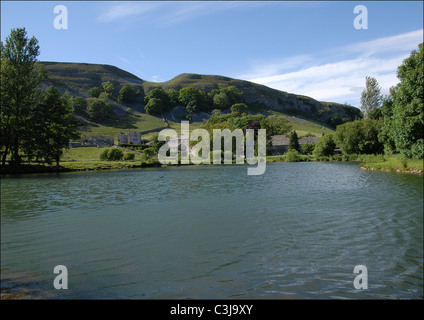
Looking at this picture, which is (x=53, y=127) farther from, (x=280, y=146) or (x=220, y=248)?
(x=280, y=146)

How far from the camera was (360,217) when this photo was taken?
50.2 feet

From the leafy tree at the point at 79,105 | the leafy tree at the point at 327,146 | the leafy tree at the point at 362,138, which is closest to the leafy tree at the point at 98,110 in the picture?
the leafy tree at the point at 79,105

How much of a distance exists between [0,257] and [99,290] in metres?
A: 5.13

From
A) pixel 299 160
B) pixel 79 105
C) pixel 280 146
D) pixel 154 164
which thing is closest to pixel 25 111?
pixel 154 164

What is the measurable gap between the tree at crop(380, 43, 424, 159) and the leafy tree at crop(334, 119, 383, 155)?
34214 mm

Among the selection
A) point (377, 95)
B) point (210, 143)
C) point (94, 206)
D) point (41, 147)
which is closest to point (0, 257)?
point (94, 206)

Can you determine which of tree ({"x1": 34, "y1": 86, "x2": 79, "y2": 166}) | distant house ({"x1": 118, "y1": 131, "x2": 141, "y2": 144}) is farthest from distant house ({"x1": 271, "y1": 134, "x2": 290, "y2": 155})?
tree ({"x1": 34, "y1": 86, "x2": 79, "y2": 166})

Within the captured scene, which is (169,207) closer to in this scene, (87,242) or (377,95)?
(87,242)

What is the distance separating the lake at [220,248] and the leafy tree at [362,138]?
57206mm

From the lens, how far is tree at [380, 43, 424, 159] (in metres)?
36.2

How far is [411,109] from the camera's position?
3694cm

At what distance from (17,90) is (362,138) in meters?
74.3

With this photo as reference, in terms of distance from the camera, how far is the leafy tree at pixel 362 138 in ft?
240
